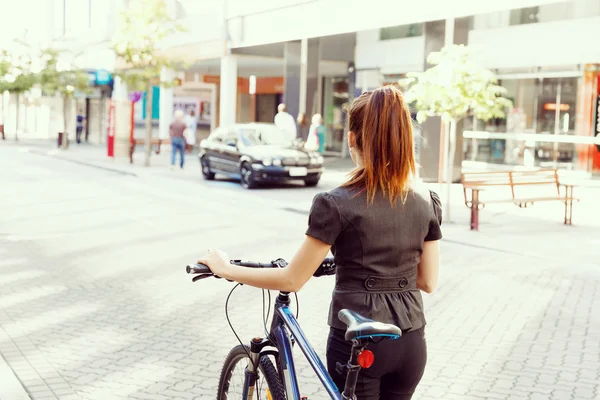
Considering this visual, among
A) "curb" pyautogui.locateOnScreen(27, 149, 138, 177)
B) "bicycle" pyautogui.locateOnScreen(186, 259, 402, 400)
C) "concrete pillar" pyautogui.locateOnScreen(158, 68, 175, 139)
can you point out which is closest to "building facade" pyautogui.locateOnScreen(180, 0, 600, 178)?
"curb" pyautogui.locateOnScreen(27, 149, 138, 177)

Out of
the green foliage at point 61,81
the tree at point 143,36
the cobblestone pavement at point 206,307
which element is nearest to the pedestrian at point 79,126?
the green foliage at point 61,81

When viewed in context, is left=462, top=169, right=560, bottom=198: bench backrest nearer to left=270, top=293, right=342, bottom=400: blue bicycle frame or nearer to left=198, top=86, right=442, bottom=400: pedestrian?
left=270, top=293, right=342, bottom=400: blue bicycle frame

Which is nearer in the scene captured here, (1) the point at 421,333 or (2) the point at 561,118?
(1) the point at 421,333

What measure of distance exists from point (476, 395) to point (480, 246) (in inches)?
274

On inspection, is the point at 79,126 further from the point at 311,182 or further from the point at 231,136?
the point at 311,182

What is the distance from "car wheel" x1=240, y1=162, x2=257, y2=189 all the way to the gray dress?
60.1 ft

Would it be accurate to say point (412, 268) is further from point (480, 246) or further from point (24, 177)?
point (24, 177)

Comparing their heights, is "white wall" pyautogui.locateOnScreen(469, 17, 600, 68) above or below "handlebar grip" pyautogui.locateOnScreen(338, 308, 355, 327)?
above

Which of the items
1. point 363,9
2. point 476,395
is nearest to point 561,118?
point 363,9

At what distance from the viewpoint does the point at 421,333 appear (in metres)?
2.97

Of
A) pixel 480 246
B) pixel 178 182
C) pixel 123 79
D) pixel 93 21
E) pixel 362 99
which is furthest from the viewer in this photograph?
pixel 93 21

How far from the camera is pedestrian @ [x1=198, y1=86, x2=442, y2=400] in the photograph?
282 cm

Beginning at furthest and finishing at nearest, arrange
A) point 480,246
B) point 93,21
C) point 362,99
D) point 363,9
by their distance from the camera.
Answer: point 93,21, point 363,9, point 480,246, point 362,99

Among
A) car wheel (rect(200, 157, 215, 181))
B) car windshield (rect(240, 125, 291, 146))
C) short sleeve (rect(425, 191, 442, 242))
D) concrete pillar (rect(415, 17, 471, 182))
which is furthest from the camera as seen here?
car wheel (rect(200, 157, 215, 181))
